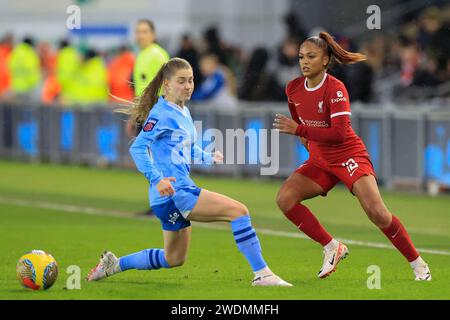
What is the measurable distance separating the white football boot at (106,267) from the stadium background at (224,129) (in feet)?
0.47

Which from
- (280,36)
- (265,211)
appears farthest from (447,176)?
(280,36)

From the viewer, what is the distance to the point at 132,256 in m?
10.4

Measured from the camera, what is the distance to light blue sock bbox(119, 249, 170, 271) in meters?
10.2

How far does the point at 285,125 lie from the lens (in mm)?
10414

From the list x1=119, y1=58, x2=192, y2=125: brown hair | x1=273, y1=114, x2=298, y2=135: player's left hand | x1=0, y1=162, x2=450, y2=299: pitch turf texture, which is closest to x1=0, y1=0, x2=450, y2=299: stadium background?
x1=0, y1=162, x2=450, y2=299: pitch turf texture

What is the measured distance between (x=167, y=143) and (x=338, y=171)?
1.60m

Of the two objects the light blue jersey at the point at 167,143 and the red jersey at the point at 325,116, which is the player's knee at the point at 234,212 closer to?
the light blue jersey at the point at 167,143

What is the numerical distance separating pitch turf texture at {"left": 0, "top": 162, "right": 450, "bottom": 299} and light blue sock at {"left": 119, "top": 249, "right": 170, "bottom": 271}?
0.15 m

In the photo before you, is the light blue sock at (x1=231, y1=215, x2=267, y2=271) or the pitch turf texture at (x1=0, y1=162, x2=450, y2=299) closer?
the light blue sock at (x1=231, y1=215, x2=267, y2=271)

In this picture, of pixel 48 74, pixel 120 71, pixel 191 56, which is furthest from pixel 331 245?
pixel 48 74

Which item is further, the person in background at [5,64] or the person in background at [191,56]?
the person in background at [5,64]

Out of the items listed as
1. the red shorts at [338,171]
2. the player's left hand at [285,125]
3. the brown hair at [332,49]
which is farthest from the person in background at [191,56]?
the player's left hand at [285,125]

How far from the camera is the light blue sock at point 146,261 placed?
10.2 meters

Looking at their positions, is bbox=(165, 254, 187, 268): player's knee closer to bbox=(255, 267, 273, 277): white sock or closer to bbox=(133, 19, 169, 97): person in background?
bbox=(255, 267, 273, 277): white sock
